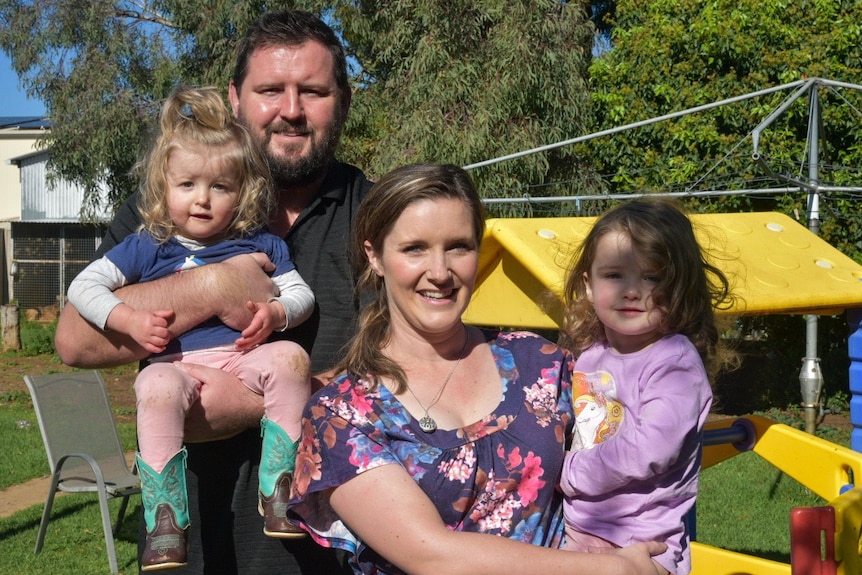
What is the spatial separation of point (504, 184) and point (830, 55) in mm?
4302

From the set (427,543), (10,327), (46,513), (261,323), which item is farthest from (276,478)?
→ (10,327)

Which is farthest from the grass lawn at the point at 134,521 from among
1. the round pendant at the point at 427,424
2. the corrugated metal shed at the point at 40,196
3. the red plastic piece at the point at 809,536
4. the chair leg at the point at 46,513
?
the corrugated metal shed at the point at 40,196

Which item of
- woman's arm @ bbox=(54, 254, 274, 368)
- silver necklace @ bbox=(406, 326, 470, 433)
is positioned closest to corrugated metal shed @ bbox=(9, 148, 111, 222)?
woman's arm @ bbox=(54, 254, 274, 368)

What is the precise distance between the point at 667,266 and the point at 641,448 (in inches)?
18.7

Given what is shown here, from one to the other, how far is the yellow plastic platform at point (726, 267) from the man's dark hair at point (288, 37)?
1.13 m

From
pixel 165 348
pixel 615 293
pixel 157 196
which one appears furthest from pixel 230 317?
pixel 615 293

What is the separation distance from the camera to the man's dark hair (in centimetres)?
271

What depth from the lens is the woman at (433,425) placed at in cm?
190

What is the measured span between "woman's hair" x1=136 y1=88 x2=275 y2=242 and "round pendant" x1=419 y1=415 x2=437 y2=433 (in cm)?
83

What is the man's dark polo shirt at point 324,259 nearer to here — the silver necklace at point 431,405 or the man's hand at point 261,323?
the man's hand at point 261,323

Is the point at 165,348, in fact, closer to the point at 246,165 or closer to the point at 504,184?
the point at 246,165

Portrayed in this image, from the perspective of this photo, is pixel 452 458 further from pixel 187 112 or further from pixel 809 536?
pixel 187 112

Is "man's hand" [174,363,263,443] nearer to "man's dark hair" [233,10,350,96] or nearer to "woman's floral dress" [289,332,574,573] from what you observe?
"woman's floral dress" [289,332,574,573]

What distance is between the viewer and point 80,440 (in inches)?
295
